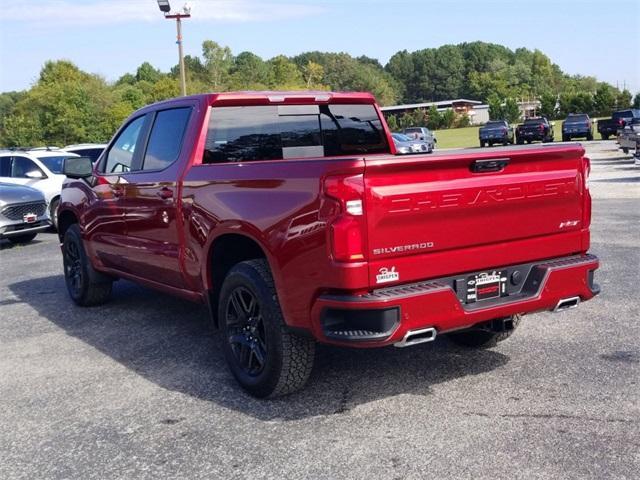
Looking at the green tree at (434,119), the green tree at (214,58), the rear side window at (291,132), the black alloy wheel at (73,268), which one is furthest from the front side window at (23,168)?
the green tree at (214,58)

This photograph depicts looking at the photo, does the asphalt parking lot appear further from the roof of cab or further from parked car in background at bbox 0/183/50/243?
parked car in background at bbox 0/183/50/243

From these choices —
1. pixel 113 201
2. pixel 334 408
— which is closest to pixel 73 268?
pixel 113 201

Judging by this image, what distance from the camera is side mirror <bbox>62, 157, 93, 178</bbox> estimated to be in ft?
21.3

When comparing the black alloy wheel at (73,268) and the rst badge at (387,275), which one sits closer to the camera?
the rst badge at (387,275)

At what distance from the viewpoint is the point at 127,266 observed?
6.31 meters

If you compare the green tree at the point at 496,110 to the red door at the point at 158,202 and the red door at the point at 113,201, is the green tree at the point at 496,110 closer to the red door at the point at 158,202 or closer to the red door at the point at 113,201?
the red door at the point at 113,201

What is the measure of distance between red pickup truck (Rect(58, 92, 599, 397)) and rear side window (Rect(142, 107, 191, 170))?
0.02m

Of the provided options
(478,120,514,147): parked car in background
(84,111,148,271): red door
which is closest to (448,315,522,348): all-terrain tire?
(84,111,148,271): red door

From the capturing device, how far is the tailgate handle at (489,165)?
4.04 metres

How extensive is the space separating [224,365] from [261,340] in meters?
0.89

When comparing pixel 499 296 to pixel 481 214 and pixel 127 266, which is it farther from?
pixel 127 266

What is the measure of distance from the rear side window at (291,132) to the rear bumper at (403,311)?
190 cm

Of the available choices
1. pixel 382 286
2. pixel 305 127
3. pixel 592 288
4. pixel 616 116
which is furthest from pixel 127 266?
pixel 616 116

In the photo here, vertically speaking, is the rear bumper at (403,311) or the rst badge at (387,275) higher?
the rst badge at (387,275)
